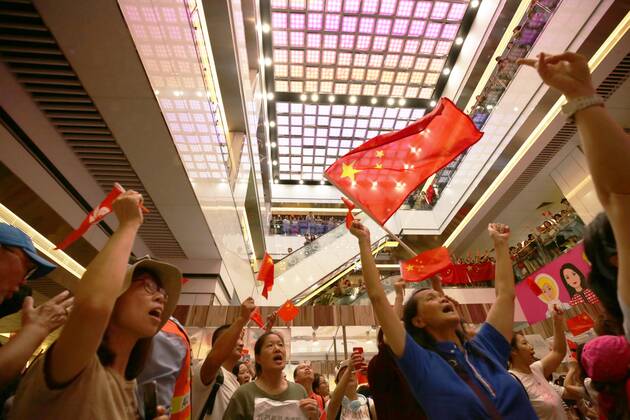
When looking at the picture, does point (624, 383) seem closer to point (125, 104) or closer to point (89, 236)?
point (125, 104)

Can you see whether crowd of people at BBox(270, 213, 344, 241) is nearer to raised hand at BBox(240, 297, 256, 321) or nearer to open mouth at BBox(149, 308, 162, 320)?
raised hand at BBox(240, 297, 256, 321)

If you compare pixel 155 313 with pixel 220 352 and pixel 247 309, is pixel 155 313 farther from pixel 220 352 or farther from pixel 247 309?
pixel 247 309

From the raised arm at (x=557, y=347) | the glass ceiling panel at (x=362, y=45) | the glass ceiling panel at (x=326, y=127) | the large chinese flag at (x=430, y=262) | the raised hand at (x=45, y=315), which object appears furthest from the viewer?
the glass ceiling panel at (x=326, y=127)

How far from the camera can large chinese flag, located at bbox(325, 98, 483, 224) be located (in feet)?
10.6

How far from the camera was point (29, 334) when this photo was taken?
1.11m

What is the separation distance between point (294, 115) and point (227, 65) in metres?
7.10

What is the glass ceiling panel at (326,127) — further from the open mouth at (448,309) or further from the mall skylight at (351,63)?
the open mouth at (448,309)

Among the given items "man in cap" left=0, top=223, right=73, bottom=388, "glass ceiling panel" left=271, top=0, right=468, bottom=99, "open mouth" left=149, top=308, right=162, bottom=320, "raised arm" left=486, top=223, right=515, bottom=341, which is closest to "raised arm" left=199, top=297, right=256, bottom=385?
"open mouth" left=149, top=308, right=162, bottom=320

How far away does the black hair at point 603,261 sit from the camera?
88 centimetres

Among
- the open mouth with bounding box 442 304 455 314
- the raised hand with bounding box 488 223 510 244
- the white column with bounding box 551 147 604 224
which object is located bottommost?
the open mouth with bounding box 442 304 455 314

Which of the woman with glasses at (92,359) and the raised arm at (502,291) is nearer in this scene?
the woman with glasses at (92,359)

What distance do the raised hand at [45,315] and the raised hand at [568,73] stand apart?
5.46ft

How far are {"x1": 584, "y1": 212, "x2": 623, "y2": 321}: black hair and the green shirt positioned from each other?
5.46 ft

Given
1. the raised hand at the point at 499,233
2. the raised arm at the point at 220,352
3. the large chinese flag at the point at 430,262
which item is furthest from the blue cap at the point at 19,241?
the large chinese flag at the point at 430,262
